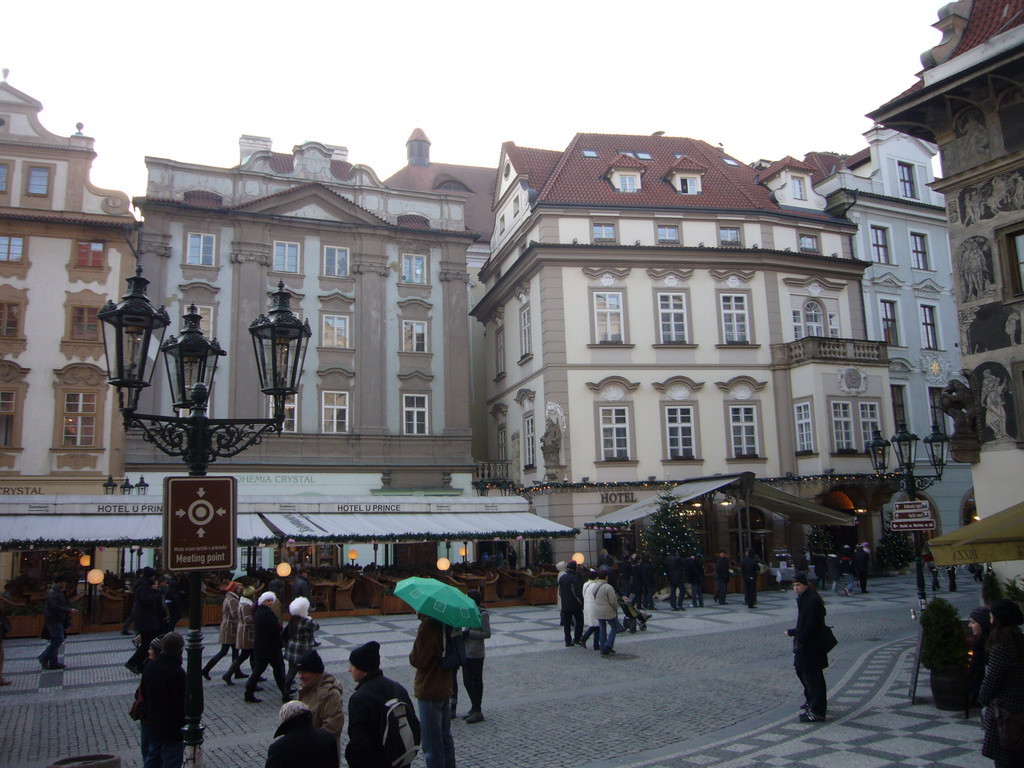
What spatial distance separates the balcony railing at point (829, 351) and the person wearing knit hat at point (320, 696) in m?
28.8

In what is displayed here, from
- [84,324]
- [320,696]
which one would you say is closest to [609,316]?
[84,324]

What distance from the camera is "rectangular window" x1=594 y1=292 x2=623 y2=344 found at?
106 ft

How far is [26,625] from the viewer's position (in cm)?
2012

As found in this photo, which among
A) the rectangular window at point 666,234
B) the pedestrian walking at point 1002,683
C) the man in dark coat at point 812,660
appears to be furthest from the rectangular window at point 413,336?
the pedestrian walking at point 1002,683

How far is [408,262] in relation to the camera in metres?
35.7

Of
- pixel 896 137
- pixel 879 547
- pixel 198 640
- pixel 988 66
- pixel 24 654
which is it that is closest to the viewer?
pixel 198 640

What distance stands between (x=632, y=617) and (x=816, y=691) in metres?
8.15

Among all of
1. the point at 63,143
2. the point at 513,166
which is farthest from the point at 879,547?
the point at 63,143

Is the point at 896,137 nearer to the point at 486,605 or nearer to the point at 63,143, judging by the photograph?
the point at 486,605

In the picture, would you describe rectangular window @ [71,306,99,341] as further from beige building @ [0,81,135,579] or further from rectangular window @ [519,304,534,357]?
rectangular window @ [519,304,534,357]

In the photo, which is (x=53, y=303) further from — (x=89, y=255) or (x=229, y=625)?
(x=229, y=625)

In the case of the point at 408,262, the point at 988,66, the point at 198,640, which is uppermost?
the point at 408,262

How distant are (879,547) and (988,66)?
21653 mm

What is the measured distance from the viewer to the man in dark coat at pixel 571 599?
53.9 ft
